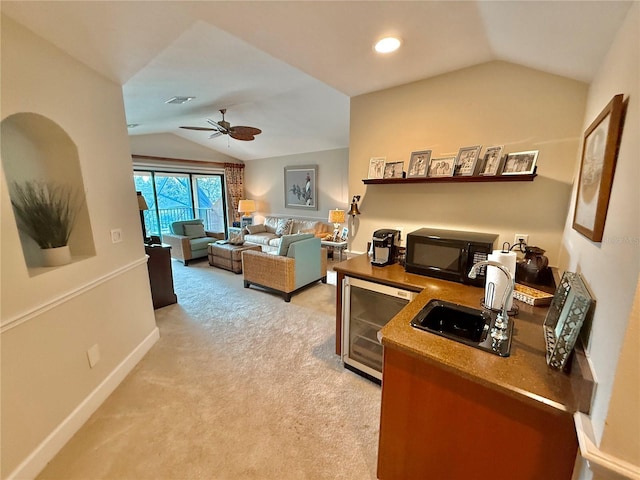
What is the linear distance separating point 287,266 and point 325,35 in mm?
2618

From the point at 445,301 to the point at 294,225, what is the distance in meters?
5.21

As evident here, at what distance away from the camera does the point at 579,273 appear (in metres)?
1.18

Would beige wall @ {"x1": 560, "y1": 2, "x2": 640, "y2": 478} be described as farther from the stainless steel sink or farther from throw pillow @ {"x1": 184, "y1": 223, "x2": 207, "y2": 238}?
throw pillow @ {"x1": 184, "y1": 223, "x2": 207, "y2": 238}

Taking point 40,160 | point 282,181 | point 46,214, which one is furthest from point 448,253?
point 282,181

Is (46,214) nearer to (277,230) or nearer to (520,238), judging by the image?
(520,238)

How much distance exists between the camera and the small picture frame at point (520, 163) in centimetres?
168

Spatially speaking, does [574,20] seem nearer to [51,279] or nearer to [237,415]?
[237,415]

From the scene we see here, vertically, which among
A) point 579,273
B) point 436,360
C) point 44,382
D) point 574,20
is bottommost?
point 44,382

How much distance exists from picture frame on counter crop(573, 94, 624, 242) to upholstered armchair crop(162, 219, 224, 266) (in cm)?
580

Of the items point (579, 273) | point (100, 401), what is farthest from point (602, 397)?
point (100, 401)

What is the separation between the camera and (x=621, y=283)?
72cm

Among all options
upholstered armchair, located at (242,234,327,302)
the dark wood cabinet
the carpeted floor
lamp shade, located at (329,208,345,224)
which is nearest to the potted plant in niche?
the carpeted floor

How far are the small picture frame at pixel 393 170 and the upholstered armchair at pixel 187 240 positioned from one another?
4622mm

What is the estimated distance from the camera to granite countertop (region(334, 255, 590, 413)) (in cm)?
86
